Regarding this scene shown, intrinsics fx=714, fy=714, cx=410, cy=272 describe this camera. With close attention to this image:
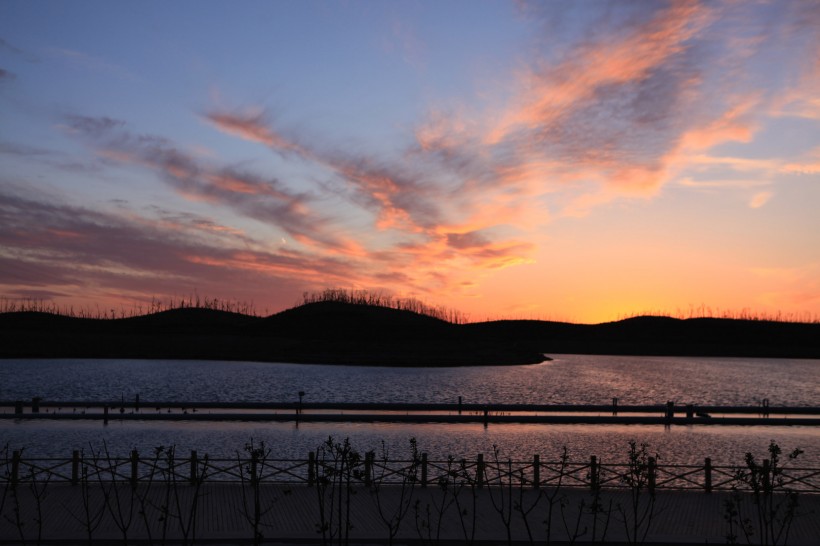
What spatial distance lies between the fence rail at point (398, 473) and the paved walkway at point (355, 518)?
2.43ft

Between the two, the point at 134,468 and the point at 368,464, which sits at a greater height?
the point at 368,464

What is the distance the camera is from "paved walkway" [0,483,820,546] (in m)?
22.1

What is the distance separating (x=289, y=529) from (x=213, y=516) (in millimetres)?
3202

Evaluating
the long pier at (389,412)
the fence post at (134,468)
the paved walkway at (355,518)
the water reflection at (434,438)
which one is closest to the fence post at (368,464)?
the paved walkway at (355,518)

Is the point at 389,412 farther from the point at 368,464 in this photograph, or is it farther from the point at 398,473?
the point at 368,464

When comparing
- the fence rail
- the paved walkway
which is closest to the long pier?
the fence rail

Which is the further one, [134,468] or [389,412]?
[389,412]

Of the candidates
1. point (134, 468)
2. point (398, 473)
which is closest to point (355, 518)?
point (398, 473)

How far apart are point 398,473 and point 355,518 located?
5.21m

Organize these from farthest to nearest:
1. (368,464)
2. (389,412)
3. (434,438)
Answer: (389,412) < (434,438) < (368,464)

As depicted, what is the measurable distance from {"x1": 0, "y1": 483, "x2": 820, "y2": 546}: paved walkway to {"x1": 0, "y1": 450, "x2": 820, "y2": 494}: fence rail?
2.43 feet

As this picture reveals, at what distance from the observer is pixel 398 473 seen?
30.2m

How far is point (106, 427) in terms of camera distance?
57906 mm

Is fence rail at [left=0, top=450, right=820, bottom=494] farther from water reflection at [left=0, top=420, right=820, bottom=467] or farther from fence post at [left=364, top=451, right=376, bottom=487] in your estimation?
water reflection at [left=0, top=420, right=820, bottom=467]
